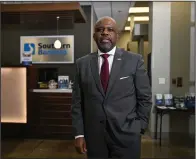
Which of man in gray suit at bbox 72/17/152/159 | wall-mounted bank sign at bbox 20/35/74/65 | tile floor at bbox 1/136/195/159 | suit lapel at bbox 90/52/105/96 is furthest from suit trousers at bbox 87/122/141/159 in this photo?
wall-mounted bank sign at bbox 20/35/74/65

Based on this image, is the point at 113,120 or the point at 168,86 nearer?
the point at 113,120

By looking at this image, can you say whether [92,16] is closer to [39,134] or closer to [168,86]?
[168,86]

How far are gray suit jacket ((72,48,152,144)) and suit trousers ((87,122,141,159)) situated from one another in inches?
1.3

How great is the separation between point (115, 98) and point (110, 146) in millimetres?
294

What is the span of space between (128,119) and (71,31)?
185 inches

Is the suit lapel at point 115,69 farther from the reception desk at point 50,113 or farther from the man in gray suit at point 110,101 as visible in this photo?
the reception desk at point 50,113

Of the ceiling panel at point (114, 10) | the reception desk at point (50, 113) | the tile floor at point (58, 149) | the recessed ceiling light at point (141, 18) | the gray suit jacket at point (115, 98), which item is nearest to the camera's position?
the gray suit jacket at point (115, 98)

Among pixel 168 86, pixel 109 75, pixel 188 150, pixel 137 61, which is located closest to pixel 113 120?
pixel 109 75

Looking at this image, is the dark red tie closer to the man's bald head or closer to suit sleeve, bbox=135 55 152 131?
the man's bald head

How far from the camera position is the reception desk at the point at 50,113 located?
524 cm

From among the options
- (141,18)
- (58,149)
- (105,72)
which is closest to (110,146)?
(105,72)

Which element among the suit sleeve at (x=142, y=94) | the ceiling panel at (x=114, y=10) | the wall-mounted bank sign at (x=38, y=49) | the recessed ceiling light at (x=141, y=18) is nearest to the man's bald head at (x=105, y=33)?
the suit sleeve at (x=142, y=94)

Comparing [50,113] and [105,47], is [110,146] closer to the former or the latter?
[105,47]

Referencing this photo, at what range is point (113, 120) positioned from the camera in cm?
163
